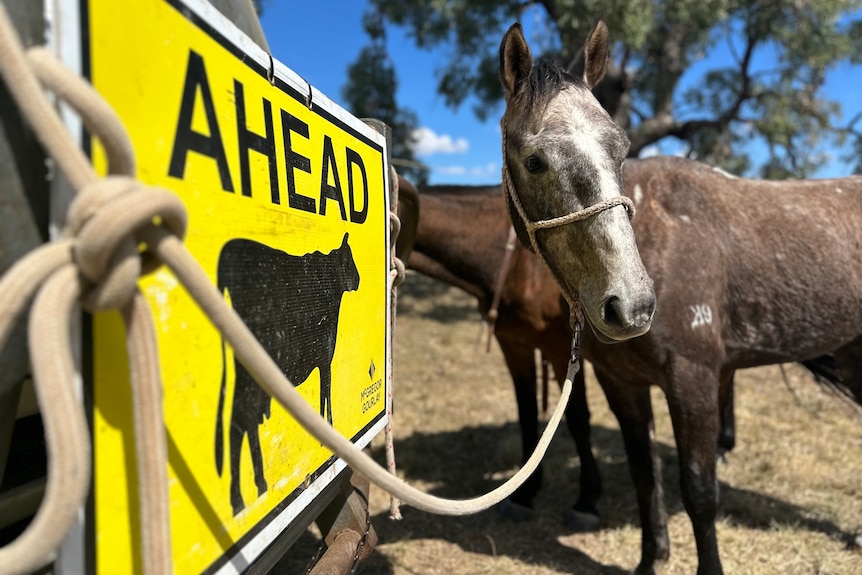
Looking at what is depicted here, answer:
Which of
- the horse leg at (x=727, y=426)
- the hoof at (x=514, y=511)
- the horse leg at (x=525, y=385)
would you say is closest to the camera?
the hoof at (x=514, y=511)

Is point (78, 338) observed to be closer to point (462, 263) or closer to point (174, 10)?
point (174, 10)

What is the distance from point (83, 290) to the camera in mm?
554

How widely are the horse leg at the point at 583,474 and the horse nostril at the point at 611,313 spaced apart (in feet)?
4.79

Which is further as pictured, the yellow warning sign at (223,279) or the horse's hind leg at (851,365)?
the horse's hind leg at (851,365)

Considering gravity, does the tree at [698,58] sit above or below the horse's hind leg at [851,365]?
above

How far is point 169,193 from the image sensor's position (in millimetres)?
583

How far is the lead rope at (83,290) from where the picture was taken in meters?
0.50

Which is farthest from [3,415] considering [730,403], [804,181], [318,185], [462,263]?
[730,403]

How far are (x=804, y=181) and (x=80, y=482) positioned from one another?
3.27m

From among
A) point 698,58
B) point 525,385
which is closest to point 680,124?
point 698,58

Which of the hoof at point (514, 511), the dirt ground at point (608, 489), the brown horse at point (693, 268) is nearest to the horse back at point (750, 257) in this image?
the brown horse at point (693, 268)

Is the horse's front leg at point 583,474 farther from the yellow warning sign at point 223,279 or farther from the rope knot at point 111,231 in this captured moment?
the rope knot at point 111,231

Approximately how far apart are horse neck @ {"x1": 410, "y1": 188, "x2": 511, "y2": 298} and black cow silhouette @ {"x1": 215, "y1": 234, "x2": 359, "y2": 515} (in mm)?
1571

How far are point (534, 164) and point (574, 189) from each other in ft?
0.54
